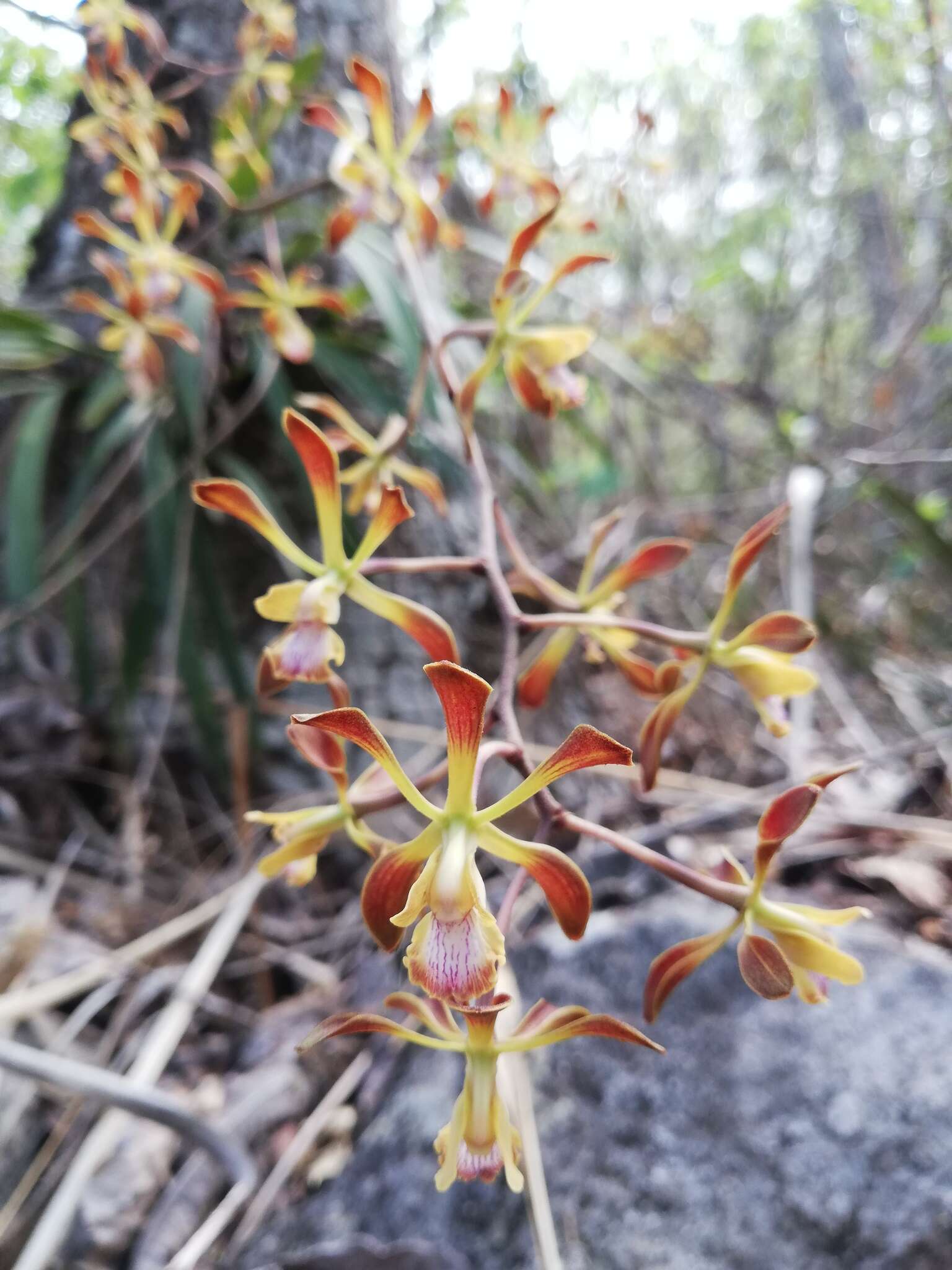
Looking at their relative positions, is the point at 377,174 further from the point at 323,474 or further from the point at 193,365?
A: the point at 323,474

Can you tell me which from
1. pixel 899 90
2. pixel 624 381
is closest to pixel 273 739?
pixel 624 381

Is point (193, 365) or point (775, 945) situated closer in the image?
point (775, 945)

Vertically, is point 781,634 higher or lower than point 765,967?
higher

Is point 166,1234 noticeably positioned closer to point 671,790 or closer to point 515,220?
point 671,790

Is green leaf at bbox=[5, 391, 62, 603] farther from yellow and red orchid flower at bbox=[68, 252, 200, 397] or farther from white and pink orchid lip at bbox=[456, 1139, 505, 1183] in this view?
white and pink orchid lip at bbox=[456, 1139, 505, 1183]

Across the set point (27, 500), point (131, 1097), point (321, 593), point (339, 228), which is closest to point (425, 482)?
point (321, 593)

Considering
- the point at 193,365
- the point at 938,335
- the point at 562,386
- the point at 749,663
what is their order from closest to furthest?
the point at 749,663 → the point at 562,386 → the point at 193,365 → the point at 938,335
